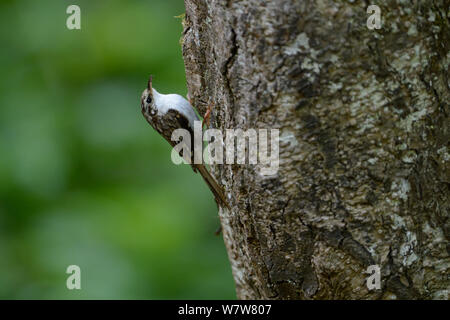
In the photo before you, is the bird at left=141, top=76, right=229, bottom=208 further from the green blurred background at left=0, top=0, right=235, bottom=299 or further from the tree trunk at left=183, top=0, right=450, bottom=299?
the green blurred background at left=0, top=0, right=235, bottom=299

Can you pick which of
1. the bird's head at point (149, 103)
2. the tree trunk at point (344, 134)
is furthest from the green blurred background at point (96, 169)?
the tree trunk at point (344, 134)

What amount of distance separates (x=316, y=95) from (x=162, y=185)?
303 centimetres

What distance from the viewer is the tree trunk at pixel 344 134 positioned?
242cm

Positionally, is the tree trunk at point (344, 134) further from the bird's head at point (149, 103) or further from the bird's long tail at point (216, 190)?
the bird's head at point (149, 103)

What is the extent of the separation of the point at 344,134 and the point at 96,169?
3.25 meters

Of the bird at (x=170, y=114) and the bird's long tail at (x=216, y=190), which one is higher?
the bird at (x=170, y=114)

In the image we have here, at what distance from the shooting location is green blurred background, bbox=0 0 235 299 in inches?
188

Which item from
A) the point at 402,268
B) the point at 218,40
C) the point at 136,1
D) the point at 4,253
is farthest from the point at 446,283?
the point at 136,1

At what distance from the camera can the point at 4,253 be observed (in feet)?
16.8

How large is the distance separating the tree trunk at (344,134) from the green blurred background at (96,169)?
7.13 feet

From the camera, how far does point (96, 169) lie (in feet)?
17.4

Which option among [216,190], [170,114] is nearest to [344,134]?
[216,190]

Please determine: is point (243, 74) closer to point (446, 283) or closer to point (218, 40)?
point (218, 40)

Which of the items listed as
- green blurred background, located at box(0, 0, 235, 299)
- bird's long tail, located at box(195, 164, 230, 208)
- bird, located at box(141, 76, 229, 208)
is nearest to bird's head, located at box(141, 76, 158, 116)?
bird, located at box(141, 76, 229, 208)
